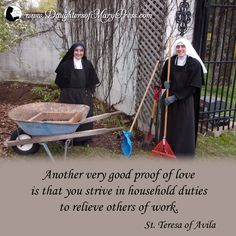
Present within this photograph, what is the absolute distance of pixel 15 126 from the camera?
20.8ft

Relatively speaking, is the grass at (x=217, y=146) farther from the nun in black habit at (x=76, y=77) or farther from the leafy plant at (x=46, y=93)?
the leafy plant at (x=46, y=93)

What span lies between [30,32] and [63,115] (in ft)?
11.7

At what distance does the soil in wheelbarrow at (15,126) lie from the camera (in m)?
5.87

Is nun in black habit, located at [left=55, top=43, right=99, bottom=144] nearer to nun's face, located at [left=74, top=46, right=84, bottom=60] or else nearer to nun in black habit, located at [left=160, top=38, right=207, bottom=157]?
nun's face, located at [left=74, top=46, right=84, bottom=60]

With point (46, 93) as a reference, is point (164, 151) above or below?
below

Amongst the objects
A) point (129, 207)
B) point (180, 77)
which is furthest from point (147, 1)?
point (129, 207)

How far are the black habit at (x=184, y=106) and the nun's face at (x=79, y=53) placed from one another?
1209 mm

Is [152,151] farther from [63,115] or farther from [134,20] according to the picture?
[134,20]

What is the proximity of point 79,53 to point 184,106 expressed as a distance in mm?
1678

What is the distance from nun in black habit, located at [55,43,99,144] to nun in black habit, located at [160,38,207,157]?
1.14m

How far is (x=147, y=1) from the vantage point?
580cm

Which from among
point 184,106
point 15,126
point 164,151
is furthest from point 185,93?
point 15,126

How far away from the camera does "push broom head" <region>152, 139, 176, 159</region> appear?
5195 mm

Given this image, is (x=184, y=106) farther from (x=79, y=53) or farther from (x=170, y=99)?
(x=79, y=53)
